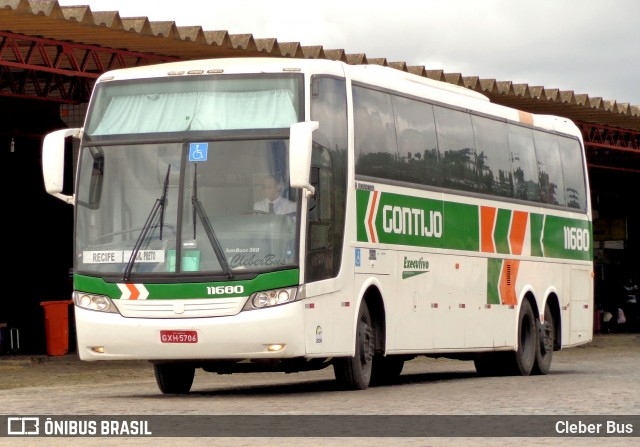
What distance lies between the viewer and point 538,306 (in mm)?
23109

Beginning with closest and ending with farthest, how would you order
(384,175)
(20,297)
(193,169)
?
1. (193,169)
2. (384,175)
3. (20,297)

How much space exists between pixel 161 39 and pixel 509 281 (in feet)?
25.2

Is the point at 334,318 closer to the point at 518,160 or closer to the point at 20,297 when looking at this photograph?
the point at 518,160

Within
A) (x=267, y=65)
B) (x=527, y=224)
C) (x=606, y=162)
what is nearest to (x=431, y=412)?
(x=267, y=65)

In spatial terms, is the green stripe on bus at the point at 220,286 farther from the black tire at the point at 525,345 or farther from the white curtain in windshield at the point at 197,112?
the black tire at the point at 525,345

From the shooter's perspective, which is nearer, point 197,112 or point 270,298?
point 270,298

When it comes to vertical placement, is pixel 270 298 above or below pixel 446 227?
below

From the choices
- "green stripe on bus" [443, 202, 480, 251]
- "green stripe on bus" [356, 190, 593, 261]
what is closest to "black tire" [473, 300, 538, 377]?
"green stripe on bus" [356, 190, 593, 261]

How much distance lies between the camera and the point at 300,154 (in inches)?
602

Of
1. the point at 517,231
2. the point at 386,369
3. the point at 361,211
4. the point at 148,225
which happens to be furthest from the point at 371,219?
the point at 517,231

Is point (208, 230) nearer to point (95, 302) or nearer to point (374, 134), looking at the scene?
point (95, 302)

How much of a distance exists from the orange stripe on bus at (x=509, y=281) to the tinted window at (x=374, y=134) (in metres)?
4.04

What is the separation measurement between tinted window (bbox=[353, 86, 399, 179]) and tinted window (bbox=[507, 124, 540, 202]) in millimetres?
4433

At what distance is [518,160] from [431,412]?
30.7 feet
